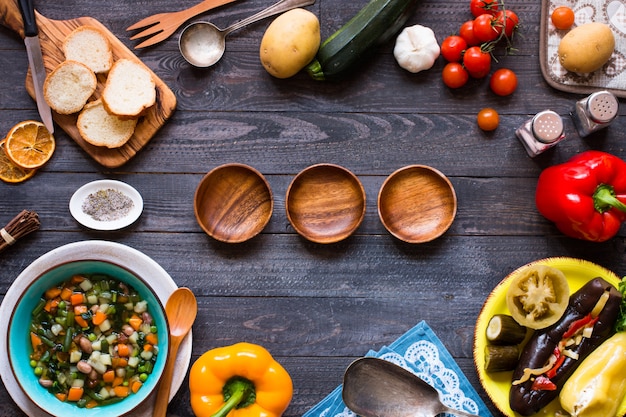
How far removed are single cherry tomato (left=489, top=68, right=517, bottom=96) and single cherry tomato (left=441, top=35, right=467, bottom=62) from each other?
0.46ft

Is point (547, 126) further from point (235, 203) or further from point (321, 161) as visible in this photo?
point (235, 203)

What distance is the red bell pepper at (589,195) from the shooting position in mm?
1977

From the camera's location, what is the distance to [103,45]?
6.76 ft

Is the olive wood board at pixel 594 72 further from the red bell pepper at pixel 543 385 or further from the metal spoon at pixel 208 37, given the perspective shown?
the red bell pepper at pixel 543 385

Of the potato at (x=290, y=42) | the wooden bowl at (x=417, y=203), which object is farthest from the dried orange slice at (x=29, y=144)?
the wooden bowl at (x=417, y=203)

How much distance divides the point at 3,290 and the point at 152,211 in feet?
1.80

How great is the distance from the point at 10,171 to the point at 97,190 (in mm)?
300

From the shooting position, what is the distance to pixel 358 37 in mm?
2041

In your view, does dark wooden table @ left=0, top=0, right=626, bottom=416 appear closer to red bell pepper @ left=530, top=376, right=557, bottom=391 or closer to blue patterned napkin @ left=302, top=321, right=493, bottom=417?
blue patterned napkin @ left=302, top=321, right=493, bottom=417

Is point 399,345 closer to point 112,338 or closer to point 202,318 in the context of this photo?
point 202,318

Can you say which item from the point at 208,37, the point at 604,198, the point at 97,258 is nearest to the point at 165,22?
the point at 208,37

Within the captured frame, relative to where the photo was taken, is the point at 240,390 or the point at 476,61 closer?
the point at 240,390

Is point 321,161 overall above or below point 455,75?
below

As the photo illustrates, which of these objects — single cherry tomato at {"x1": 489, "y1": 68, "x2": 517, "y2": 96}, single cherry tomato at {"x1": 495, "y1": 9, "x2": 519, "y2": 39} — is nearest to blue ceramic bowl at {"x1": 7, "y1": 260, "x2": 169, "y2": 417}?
single cherry tomato at {"x1": 489, "y1": 68, "x2": 517, "y2": 96}
